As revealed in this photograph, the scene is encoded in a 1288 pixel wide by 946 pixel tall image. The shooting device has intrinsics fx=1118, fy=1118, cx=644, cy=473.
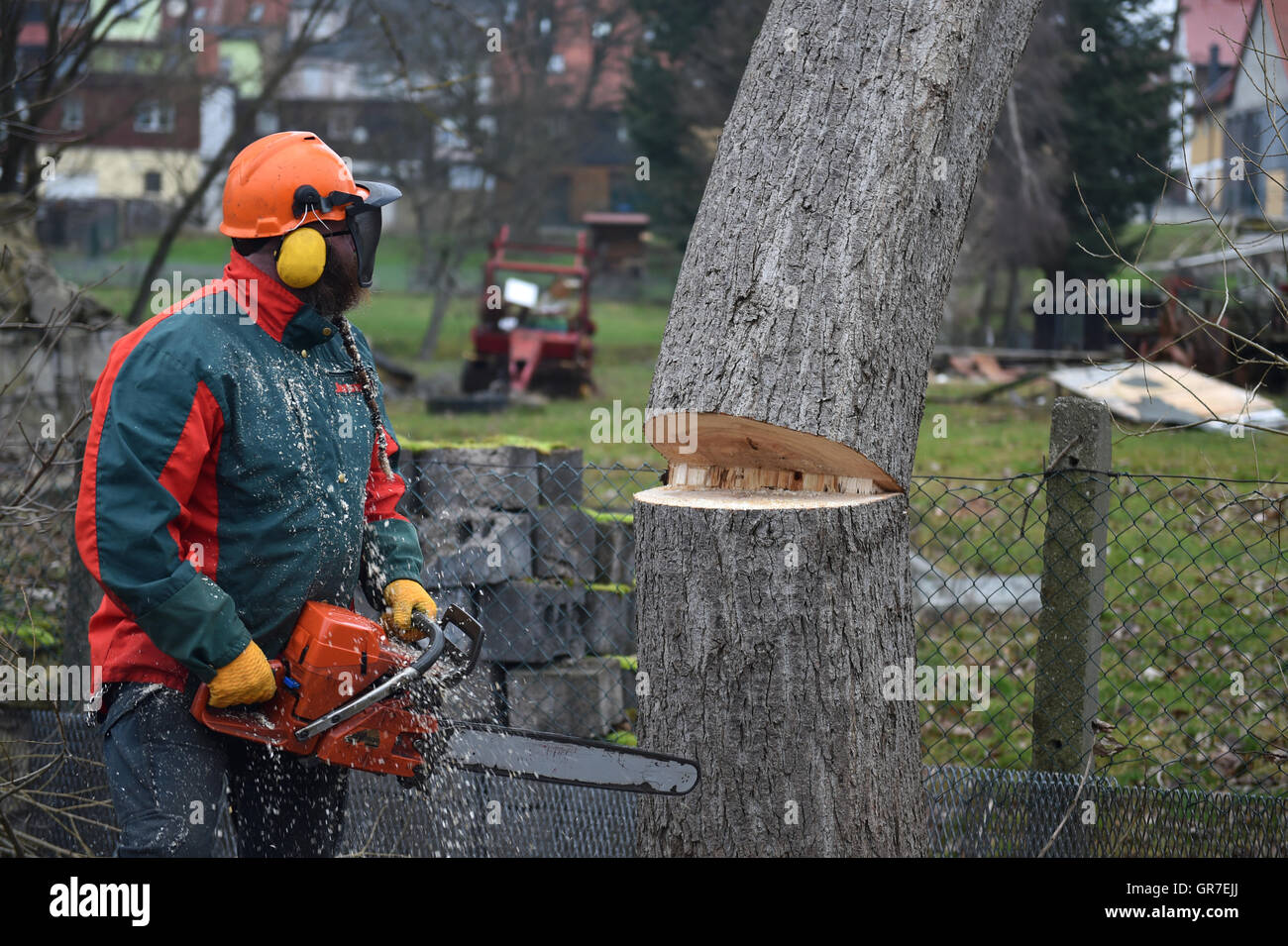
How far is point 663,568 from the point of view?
2488 mm

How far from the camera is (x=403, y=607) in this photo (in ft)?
9.29

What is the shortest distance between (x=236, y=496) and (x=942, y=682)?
11.4 feet

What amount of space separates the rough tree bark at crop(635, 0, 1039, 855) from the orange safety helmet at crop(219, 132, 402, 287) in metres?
0.80

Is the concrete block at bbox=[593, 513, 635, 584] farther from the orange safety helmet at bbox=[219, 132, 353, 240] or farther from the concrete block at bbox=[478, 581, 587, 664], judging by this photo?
the orange safety helmet at bbox=[219, 132, 353, 240]

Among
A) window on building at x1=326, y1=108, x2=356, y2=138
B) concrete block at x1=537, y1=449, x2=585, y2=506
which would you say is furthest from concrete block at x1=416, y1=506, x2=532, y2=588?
window on building at x1=326, y1=108, x2=356, y2=138

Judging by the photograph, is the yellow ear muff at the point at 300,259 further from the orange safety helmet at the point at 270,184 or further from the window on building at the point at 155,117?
the window on building at the point at 155,117

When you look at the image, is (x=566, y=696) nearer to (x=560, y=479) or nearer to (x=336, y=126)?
(x=560, y=479)

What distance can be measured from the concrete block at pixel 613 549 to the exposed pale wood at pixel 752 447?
185 centimetres

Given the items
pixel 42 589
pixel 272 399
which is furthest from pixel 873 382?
pixel 42 589

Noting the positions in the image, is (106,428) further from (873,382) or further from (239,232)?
(873,382)

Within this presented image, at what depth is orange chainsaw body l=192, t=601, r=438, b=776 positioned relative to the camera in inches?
98.7

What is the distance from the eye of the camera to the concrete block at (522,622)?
407 cm

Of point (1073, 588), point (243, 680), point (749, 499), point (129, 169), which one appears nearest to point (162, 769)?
point (243, 680)
